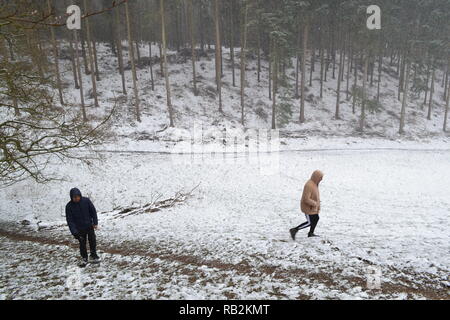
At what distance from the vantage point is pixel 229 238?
8.69 meters

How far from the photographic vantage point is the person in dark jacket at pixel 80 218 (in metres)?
6.61

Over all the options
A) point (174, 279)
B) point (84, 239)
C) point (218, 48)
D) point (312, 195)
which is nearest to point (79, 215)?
point (84, 239)

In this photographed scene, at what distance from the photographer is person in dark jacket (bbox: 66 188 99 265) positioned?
6609 millimetres

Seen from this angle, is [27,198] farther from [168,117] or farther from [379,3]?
[379,3]

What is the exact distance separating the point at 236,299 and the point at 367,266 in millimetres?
3198

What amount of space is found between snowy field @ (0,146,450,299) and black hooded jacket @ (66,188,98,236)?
1.08m

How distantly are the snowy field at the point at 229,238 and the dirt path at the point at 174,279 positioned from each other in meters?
0.03

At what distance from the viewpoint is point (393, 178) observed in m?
19.9

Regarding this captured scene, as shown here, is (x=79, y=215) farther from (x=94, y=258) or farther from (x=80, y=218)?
(x=94, y=258)

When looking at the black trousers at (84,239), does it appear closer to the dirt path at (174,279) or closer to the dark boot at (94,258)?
the dark boot at (94,258)

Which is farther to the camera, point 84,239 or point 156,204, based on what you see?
point 156,204

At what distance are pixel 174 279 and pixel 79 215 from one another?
2844 millimetres

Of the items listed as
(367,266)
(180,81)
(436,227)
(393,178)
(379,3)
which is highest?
(379,3)
